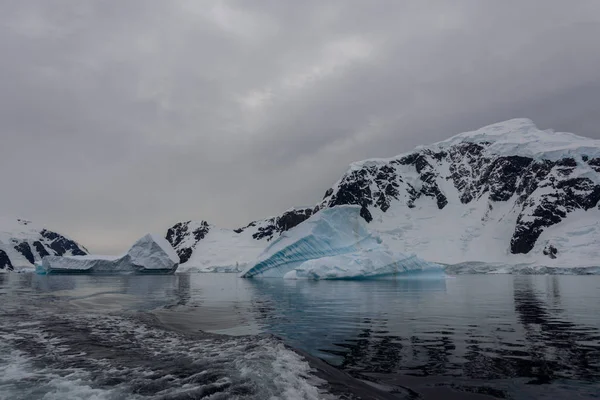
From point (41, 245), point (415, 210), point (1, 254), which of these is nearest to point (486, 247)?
point (415, 210)

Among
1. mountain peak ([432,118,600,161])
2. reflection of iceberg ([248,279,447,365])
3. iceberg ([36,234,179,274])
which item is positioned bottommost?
reflection of iceberg ([248,279,447,365])

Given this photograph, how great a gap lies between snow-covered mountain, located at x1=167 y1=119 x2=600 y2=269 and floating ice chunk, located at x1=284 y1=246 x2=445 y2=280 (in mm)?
58797

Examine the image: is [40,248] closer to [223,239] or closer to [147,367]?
[223,239]

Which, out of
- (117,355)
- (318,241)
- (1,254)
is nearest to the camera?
(117,355)

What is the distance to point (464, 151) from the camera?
506 feet

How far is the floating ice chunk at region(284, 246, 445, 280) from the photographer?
40.1m

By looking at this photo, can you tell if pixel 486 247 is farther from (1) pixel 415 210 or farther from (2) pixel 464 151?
(2) pixel 464 151

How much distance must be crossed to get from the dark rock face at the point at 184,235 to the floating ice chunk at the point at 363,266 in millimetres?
128394

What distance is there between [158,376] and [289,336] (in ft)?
13.1

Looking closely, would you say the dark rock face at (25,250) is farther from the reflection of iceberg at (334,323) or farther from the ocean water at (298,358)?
the reflection of iceberg at (334,323)


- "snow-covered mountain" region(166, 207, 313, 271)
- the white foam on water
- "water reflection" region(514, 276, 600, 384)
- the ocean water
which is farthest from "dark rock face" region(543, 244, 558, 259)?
the white foam on water

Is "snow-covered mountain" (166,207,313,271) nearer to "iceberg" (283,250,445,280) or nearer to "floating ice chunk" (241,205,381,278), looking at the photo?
"floating ice chunk" (241,205,381,278)

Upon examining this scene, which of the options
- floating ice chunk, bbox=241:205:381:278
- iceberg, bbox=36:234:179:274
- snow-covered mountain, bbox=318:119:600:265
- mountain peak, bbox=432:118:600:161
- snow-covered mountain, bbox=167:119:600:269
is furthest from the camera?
mountain peak, bbox=432:118:600:161

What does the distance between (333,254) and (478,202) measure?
106642 mm
